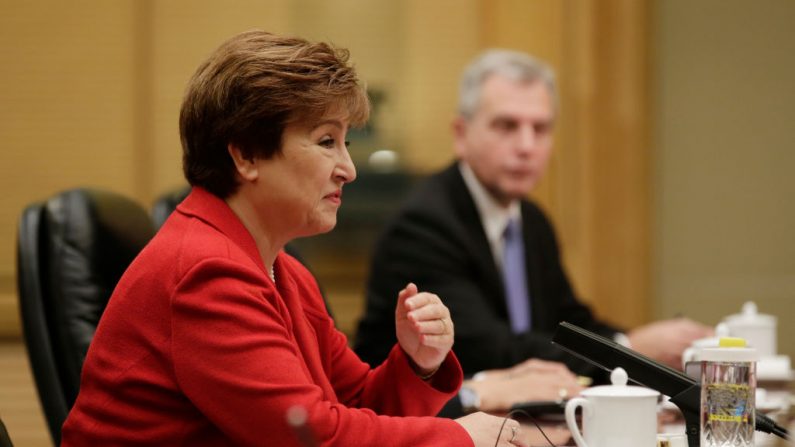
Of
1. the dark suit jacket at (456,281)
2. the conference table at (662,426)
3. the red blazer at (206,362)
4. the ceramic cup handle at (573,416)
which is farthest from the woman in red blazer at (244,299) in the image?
the dark suit jacket at (456,281)

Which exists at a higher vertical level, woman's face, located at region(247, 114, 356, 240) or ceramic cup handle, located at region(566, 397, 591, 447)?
woman's face, located at region(247, 114, 356, 240)

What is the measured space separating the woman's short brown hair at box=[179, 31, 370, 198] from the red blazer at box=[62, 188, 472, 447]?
6cm

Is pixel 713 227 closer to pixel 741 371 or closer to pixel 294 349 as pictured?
pixel 741 371

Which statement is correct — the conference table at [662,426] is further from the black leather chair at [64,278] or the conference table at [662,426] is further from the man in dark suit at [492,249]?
the black leather chair at [64,278]

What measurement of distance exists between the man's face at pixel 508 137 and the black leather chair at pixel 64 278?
1.34m

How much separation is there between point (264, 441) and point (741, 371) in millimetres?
605

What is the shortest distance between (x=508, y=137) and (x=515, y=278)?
405 millimetres

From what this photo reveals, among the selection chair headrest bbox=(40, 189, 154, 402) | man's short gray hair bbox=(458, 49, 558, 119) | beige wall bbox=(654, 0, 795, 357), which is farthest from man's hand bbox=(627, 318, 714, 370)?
beige wall bbox=(654, 0, 795, 357)

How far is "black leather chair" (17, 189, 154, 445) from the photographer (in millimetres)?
1676

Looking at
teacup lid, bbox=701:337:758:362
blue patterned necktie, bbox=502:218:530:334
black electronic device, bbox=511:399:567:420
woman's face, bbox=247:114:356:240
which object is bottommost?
blue patterned necktie, bbox=502:218:530:334

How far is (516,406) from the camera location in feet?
5.86

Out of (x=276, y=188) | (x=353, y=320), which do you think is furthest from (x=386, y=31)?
(x=276, y=188)

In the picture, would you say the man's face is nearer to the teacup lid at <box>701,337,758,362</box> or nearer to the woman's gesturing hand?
the woman's gesturing hand

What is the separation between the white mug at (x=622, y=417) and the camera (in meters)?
1.36
